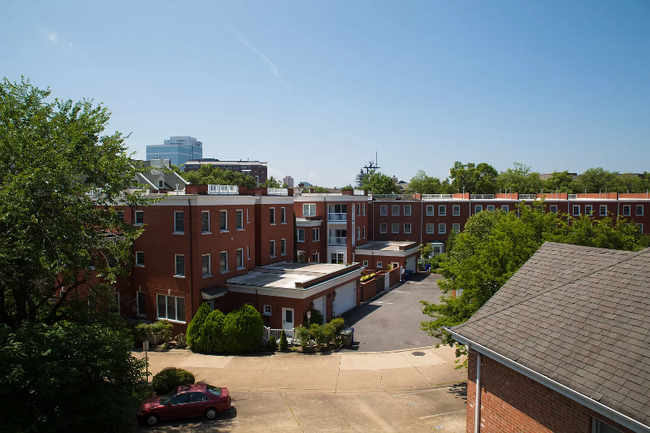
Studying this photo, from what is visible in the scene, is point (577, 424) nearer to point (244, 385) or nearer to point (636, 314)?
point (636, 314)

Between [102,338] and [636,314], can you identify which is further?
[102,338]

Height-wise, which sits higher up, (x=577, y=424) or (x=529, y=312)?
(x=529, y=312)

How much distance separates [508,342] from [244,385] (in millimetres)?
13678

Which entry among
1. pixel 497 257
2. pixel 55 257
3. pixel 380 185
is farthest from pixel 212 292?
pixel 380 185

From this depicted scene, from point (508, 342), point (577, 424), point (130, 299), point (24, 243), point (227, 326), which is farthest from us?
point (130, 299)

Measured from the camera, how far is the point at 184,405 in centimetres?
1638

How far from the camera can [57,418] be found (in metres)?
11.6

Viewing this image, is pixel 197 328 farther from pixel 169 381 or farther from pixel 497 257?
pixel 497 257

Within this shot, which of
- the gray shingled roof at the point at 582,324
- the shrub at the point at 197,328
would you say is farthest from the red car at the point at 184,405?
the gray shingled roof at the point at 582,324

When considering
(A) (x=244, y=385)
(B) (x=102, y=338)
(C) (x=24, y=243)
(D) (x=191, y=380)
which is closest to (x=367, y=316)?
(A) (x=244, y=385)

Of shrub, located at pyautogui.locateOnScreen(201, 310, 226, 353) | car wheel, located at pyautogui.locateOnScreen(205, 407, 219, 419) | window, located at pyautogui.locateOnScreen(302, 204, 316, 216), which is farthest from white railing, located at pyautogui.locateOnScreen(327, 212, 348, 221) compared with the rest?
car wheel, located at pyautogui.locateOnScreen(205, 407, 219, 419)

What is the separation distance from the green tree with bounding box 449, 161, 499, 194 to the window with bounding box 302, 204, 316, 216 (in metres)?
50.7

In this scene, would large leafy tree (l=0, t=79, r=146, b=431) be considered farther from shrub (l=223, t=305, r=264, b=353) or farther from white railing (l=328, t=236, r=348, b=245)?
white railing (l=328, t=236, r=348, b=245)

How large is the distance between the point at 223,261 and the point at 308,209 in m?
17.8
